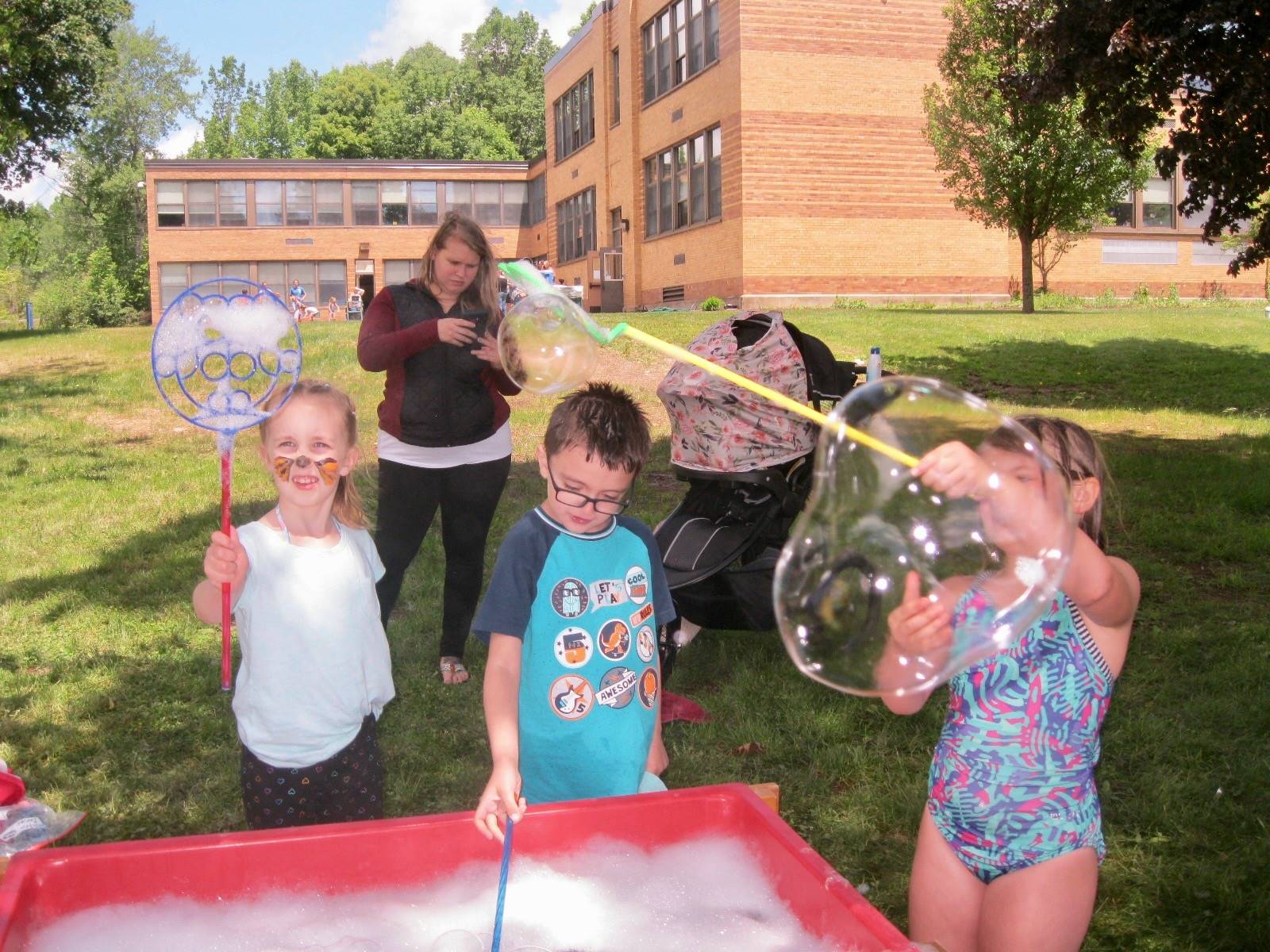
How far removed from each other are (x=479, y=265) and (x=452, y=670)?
171cm

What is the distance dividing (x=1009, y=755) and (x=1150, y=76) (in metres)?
6.37

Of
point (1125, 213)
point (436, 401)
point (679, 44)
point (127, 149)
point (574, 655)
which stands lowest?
point (574, 655)

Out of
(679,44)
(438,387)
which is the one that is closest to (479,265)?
(438,387)

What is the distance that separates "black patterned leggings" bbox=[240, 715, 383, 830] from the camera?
2662 mm

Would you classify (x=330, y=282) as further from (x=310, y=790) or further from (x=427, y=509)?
(x=310, y=790)

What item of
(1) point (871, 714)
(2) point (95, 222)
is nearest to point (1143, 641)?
(1) point (871, 714)

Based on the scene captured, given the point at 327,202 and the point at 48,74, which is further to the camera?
the point at 327,202

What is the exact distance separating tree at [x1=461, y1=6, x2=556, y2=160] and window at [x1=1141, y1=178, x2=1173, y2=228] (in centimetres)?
3378

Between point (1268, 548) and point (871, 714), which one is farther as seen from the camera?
point (1268, 548)

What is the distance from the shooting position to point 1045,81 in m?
7.38

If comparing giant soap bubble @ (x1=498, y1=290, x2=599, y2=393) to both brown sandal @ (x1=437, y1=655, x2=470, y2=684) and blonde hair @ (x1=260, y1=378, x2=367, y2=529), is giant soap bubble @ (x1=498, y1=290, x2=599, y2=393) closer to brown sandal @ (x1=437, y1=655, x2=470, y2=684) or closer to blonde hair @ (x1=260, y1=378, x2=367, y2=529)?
blonde hair @ (x1=260, y1=378, x2=367, y2=529)

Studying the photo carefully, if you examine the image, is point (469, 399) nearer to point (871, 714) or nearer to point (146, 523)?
point (871, 714)

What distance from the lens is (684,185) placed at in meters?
27.7

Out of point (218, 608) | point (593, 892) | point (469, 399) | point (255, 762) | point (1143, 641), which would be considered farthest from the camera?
point (1143, 641)
